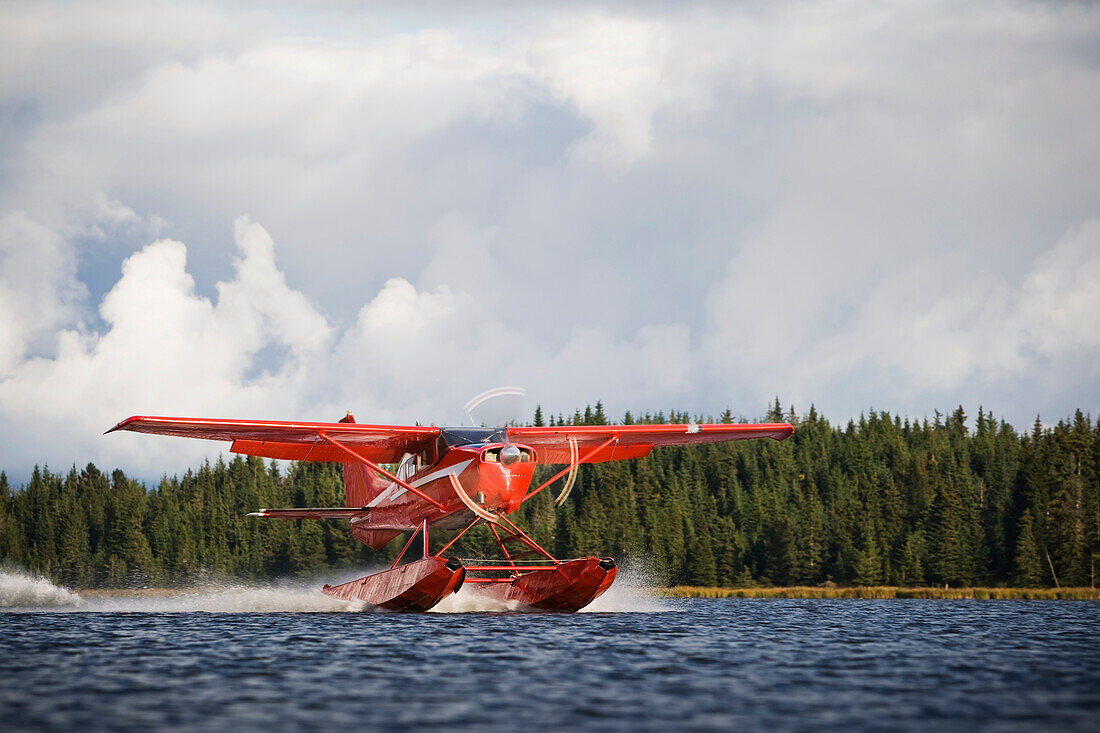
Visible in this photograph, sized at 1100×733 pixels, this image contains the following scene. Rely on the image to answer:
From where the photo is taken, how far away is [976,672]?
12320 mm

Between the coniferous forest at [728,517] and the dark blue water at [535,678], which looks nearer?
the dark blue water at [535,678]

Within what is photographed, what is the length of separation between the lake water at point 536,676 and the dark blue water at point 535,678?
0.11 feet

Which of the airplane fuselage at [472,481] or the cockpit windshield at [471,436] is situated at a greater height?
the cockpit windshield at [471,436]

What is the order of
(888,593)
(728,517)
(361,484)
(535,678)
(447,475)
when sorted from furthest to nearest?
(728,517), (888,593), (361,484), (447,475), (535,678)

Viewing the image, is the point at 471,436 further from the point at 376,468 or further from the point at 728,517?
the point at 728,517

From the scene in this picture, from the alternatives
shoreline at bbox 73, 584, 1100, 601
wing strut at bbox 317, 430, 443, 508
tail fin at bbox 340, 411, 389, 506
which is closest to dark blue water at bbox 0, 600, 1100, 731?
wing strut at bbox 317, 430, 443, 508

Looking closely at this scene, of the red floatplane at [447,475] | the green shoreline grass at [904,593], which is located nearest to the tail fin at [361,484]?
the red floatplane at [447,475]

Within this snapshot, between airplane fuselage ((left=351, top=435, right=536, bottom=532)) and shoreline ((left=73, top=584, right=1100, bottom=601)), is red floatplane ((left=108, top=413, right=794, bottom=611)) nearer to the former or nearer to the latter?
airplane fuselage ((left=351, top=435, right=536, bottom=532))

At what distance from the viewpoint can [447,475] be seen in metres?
22.6

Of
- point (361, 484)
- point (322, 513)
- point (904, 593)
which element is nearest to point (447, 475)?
point (322, 513)

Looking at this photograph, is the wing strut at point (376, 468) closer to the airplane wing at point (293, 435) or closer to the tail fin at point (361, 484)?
the airplane wing at point (293, 435)

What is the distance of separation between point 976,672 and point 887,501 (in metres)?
71.3

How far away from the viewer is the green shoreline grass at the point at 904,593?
190ft

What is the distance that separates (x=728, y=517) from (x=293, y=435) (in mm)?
66160
